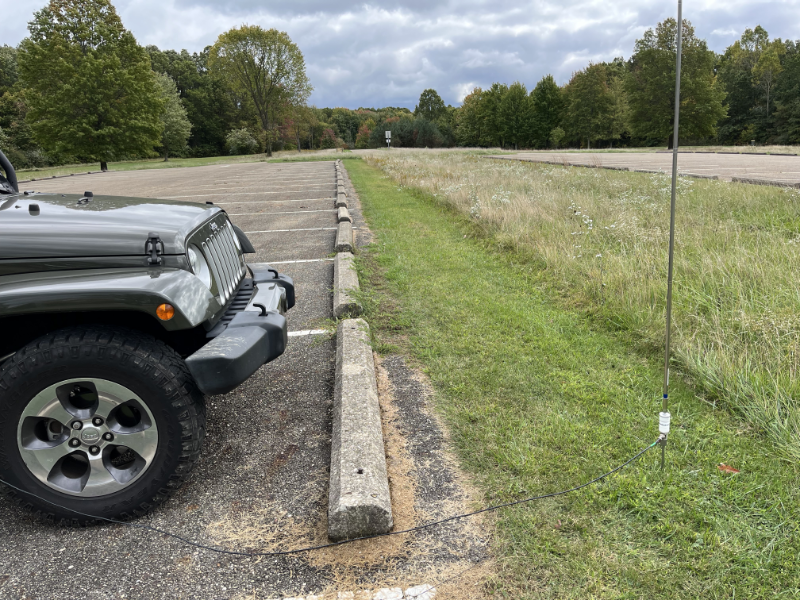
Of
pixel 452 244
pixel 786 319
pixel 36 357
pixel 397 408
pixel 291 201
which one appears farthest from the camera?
pixel 291 201

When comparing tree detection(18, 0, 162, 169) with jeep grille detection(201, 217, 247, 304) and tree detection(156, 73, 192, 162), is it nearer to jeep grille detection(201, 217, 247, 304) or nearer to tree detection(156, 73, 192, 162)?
tree detection(156, 73, 192, 162)

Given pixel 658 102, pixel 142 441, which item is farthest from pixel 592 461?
pixel 658 102

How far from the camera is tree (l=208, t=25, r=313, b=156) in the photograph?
192 ft

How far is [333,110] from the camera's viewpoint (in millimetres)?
135000

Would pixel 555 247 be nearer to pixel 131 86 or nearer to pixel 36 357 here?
pixel 36 357

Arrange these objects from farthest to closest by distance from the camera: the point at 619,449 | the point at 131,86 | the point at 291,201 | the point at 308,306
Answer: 1. the point at 131,86
2. the point at 291,201
3. the point at 308,306
4. the point at 619,449

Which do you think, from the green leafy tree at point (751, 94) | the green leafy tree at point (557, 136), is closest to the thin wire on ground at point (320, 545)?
the green leafy tree at point (751, 94)

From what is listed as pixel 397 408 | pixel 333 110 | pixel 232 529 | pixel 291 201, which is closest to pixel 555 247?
pixel 397 408

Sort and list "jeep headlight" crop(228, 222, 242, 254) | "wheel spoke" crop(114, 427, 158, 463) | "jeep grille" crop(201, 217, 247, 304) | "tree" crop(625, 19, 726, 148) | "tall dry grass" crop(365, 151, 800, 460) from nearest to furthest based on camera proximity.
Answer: "wheel spoke" crop(114, 427, 158, 463), "jeep grille" crop(201, 217, 247, 304), "tall dry grass" crop(365, 151, 800, 460), "jeep headlight" crop(228, 222, 242, 254), "tree" crop(625, 19, 726, 148)

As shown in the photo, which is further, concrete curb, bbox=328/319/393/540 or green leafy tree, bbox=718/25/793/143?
green leafy tree, bbox=718/25/793/143

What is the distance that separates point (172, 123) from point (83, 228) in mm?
72216

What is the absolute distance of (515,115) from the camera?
267 ft

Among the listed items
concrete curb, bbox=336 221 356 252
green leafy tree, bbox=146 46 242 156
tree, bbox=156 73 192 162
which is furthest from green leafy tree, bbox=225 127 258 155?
concrete curb, bbox=336 221 356 252

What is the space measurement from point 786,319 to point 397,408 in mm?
2884
